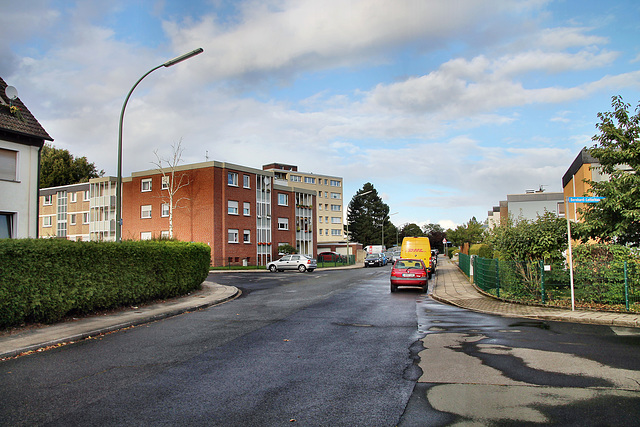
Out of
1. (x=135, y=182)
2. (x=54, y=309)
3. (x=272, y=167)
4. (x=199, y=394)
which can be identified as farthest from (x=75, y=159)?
(x=199, y=394)

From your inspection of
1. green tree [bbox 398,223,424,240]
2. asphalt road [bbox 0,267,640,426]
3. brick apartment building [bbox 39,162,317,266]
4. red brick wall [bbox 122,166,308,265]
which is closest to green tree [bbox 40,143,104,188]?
brick apartment building [bbox 39,162,317,266]

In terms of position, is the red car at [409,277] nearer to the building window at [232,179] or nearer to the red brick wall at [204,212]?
the red brick wall at [204,212]

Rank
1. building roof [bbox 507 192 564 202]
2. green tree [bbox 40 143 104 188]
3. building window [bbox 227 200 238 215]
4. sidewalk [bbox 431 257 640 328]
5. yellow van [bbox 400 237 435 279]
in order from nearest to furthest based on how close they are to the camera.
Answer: sidewalk [bbox 431 257 640 328] < yellow van [bbox 400 237 435 279] < building roof [bbox 507 192 564 202] < building window [bbox 227 200 238 215] < green tree [bbox 40 143 104 188]

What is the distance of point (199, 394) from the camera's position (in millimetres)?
5793

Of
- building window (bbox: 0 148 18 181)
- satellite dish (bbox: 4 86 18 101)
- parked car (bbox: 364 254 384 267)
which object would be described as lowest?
parked car (bbox: 364 254 384 267)

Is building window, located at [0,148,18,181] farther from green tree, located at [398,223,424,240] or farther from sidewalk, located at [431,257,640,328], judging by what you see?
green tree, located at [398,223,424,240]

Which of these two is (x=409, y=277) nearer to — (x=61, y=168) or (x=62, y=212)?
(x=62, y=212)

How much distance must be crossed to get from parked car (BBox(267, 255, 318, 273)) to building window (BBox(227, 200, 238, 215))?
29.5 feet

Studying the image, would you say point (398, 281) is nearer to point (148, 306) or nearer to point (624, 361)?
point (148, 306)

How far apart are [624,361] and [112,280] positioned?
1185 cm

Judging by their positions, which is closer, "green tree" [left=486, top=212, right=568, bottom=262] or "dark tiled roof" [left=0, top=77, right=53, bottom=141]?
"green tree" [left=486, top=212, right=568, bottom=262]

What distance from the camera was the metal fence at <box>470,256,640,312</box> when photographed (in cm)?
1245

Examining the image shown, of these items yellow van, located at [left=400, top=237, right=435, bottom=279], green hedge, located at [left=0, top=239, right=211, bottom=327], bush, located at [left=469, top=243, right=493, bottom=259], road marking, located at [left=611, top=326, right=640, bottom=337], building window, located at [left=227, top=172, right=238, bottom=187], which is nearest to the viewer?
road marking, located at [left=611, top=326, right=640, bottom=337]

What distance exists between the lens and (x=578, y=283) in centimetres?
1339
